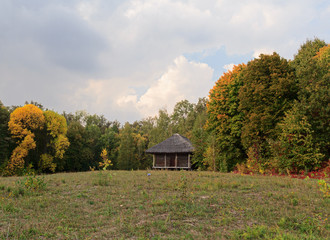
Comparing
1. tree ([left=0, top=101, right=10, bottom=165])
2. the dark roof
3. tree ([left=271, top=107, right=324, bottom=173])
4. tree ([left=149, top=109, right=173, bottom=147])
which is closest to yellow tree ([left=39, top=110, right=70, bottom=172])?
tree ([left=0, top=101, right=10, bottom=165])

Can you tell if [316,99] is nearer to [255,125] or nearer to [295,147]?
[295,147]

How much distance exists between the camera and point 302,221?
6.54m

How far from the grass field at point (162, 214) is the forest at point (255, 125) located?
9.53ft

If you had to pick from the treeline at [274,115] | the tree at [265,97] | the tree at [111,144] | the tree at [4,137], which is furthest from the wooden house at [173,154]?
the tree at [111,144]

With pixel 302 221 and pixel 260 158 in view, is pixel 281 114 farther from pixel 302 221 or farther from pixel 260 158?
pixel 302 221

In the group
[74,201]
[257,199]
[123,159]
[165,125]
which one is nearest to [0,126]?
[123,159]

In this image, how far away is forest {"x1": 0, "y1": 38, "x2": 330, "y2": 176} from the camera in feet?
66.8

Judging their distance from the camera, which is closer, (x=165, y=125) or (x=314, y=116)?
(x=314, y=116)

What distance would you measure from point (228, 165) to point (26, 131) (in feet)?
91.8

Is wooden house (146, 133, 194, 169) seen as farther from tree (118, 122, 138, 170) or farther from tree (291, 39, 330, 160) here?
tree (118, 122, 138, 170)

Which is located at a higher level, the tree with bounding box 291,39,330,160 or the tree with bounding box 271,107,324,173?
the tree with bounding box 291,39,330,160

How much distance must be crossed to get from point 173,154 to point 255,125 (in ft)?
50.5

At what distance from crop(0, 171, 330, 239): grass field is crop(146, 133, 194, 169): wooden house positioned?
2432 cm

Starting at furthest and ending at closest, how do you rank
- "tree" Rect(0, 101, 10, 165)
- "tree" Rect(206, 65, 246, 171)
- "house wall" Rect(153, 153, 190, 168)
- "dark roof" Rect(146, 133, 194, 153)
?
"house wall" Rect(153, 153, 190, 168) → "dark roof" Rect(146, 133, 194, 153) → "tree" Rect(0, 101, 10, 165) → "tree" Rect(206, 65, 246, 171)
